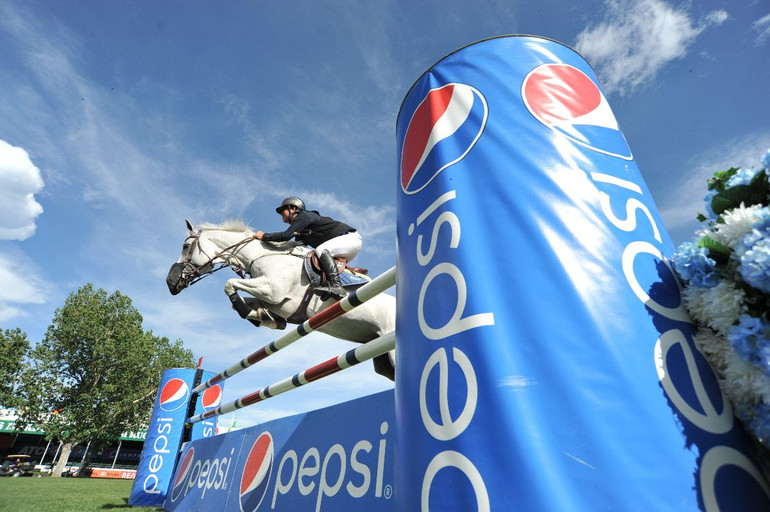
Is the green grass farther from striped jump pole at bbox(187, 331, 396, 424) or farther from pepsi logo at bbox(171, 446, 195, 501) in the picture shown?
striped jump pole at bbox(187, 331, 396, 424)

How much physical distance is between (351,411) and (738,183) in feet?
4.84

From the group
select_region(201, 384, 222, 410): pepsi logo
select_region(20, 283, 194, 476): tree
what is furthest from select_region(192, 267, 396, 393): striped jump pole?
select_region(20, 283, 194, 476): tree

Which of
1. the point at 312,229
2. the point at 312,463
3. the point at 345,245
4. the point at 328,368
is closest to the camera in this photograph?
the point at 312,463

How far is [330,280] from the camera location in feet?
10.1

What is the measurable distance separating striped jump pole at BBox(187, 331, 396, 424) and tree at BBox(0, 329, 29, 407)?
2418cm

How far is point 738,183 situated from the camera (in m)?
0.83

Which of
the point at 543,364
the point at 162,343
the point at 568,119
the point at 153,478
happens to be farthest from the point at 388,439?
the point at 162,343

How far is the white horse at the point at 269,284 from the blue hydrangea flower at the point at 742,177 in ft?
7.62

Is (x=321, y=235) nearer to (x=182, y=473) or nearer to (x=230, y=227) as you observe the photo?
(x=230, y=227)

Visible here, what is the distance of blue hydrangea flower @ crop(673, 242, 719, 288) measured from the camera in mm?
818

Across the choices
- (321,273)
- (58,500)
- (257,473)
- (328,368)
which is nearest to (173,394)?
(58,500)

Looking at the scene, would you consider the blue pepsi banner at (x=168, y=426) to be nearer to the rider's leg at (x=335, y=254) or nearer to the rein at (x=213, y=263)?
the rein at (x=213, y=263)

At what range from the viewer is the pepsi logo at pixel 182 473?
3.54 meters

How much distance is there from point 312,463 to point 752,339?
169 centimetres
